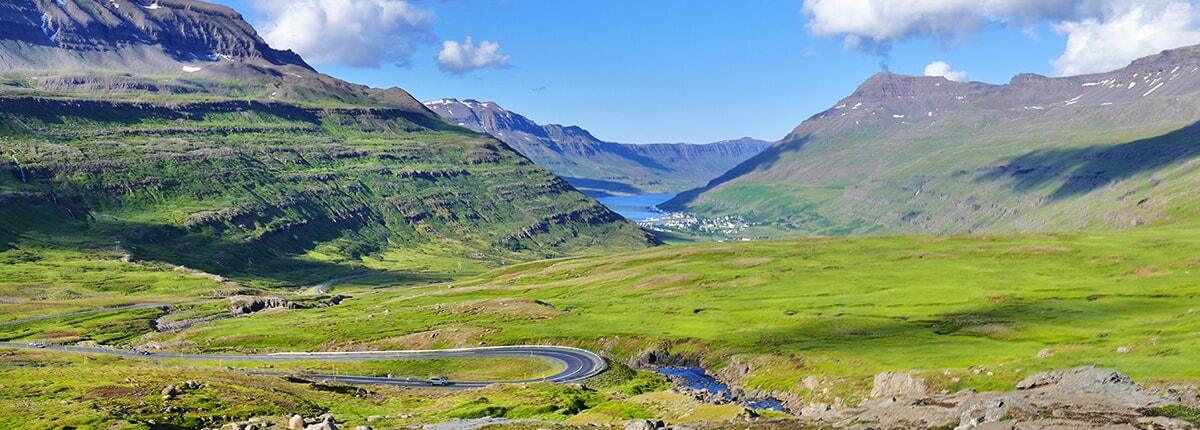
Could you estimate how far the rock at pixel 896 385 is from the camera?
9712cm

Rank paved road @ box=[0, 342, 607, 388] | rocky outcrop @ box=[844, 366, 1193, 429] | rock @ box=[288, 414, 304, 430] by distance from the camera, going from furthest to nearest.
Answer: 1. paved road @ box=[0, 342, 607, 388]
2. rock @ box=[288, 414, 304, 430]
3. rocky outcrop @ box=[844, 366, 1193, 429]

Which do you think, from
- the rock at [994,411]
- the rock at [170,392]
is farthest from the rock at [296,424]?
the rock at [994,411]

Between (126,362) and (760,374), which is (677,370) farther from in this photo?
(126,362)

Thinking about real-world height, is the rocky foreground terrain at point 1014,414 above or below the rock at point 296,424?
below

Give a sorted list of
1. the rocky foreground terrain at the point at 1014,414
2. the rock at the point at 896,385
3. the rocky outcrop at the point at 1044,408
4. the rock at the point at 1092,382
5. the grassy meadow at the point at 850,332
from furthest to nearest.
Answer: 1. the grassy meadow at the point at 850,332
2. the rock at the point at 896,385
3. the rock at the point at 1092,382
4. the rocky foreground terrain at the point at 1014,414
5. the rocky outcrop at the point at 1044,408

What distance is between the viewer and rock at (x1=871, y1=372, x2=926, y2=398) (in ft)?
319

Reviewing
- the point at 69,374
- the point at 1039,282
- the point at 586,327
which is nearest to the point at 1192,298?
the point at 1039,282

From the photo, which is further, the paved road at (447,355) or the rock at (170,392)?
the paved road at (447,355)

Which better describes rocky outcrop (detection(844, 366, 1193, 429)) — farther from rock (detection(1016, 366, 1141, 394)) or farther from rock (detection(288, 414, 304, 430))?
rock (detection(288, 414, 304, 430))

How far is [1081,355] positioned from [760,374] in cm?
4145

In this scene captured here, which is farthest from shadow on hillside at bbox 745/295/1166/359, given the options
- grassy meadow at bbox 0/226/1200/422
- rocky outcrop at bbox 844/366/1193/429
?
rocky outcrop at bbox 844/366/1193/429

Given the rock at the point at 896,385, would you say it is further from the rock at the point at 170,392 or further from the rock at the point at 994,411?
the rock at the point at 170,392

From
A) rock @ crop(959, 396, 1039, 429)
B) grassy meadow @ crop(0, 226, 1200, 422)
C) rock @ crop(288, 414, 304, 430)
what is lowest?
grassy meadow @ crop(0, 226, 1200, 422)

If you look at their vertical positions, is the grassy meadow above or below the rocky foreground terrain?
below
